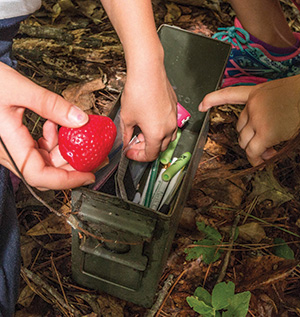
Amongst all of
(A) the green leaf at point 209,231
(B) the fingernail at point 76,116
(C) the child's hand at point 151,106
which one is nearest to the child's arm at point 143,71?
(C) the child's hand at point 151,106

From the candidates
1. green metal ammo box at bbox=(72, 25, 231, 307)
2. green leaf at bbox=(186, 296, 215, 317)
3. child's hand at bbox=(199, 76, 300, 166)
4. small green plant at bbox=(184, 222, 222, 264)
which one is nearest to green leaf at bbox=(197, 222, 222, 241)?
small green plant at bbox=(184, 222, 222, 264)

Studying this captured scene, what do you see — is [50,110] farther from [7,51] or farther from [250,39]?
[250,39]

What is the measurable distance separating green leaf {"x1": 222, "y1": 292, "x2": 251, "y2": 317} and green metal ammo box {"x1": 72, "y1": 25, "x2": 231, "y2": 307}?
0.25 metres

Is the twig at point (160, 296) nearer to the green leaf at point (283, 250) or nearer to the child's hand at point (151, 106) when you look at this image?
the green leaf at point (283, 250)

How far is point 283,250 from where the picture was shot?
1386 mm

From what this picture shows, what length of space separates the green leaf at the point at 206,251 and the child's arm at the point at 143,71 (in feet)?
1.72

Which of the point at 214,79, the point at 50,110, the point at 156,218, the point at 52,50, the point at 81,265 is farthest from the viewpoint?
the point at 52,50

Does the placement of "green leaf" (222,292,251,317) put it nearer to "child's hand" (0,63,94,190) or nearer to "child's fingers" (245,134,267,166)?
"child's fingers" (245,134,267,166)

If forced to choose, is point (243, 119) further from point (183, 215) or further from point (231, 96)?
point (183, 215)

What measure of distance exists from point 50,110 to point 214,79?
0.93 m

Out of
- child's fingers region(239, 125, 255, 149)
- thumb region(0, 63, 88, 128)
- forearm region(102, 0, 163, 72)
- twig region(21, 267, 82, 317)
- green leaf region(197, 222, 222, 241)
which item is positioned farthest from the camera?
green leaf region(197, 222, 222, 241)

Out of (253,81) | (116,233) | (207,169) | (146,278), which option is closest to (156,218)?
(116,233)

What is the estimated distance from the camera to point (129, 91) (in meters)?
0.95

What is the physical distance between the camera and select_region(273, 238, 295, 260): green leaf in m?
1.37
